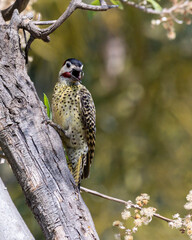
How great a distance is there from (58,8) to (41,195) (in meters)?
5.23

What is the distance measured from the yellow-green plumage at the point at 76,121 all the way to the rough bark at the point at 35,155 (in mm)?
944

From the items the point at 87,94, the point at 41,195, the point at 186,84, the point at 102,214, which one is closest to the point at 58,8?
the point at 186,84

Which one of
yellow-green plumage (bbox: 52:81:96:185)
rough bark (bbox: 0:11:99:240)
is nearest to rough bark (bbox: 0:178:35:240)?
rough bark (bbox: 0:11:99:240)

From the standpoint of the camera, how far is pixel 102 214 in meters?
7.11

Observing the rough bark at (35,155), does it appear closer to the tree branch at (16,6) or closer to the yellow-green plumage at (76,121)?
the tree branch at (16,6)

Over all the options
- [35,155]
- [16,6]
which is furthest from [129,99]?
[35,155]

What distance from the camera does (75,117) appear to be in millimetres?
3688

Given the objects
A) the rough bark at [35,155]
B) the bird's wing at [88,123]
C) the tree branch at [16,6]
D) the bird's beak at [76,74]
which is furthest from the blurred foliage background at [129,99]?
the rough bark at [35,155]

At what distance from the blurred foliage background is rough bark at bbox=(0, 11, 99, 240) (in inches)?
180

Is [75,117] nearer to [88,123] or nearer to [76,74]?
[88,123]

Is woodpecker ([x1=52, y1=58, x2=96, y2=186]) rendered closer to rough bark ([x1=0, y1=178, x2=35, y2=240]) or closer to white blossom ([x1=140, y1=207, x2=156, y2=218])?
white blossom ([x1=140, y1=207, x2=156, y2=218])

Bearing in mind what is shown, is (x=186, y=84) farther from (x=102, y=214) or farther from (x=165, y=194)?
(x=102, y=214)

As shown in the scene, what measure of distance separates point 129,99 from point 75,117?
16.0 ft

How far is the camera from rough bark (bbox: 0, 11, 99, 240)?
244 centimetres
